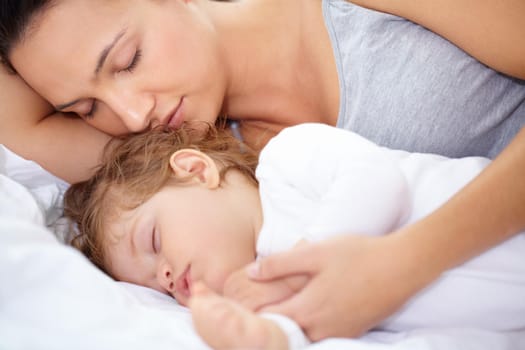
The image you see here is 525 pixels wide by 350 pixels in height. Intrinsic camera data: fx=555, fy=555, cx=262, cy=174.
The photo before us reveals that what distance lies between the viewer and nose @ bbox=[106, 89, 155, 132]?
4.40ft

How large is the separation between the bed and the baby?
0.14 ft

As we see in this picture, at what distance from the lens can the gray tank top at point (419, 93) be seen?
130 cm

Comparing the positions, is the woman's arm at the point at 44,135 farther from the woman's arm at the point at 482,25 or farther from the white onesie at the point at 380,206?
the woman's arm at the point at 482,25

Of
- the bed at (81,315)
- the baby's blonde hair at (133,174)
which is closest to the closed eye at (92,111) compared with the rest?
the baby's blonde hair at (133,174)

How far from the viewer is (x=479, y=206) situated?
94 cm

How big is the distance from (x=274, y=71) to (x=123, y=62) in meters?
0.48

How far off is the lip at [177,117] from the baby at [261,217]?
0.19ft

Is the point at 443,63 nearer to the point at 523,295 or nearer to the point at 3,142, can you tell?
the point at 523,295

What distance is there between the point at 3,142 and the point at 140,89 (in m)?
0.48

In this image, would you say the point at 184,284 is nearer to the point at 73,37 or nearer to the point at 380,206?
the point at 380,206

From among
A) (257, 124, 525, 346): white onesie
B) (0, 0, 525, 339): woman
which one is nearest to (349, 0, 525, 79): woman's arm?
(0, 0, 525, 339): woman

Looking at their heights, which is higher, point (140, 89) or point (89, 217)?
point (140, 89)

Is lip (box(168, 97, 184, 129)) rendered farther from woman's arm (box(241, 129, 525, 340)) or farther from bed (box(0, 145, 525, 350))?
woman's arm (box(241, 129, 525, 340))

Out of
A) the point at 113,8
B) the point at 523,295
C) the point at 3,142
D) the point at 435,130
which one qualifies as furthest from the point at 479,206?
the point at 3,142
